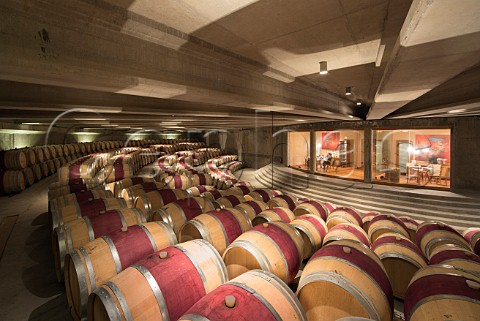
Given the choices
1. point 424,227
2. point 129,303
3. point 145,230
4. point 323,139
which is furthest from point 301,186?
point 129,303

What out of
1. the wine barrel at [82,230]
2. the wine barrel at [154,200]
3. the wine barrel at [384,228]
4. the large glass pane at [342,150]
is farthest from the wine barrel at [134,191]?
the large glass pane at [342,150]

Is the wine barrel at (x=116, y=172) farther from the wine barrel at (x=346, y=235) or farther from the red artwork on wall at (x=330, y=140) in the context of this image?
the red artwork on wall at (x=330, y=140)

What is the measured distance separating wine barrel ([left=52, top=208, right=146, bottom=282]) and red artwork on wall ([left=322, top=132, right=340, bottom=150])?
19.9 meters

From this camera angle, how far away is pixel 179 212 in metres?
5.19

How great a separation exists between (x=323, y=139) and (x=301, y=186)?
391 inches

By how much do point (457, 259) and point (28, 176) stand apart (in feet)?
47.2

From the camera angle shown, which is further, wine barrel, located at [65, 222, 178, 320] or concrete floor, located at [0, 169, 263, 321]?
concrete floor, located at [0, 169, 263, 321]

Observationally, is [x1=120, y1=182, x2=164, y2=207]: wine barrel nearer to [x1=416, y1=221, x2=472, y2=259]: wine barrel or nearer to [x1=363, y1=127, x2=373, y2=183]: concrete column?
[x1=416, y1=221, x2=472, y2=259]: wine barrel

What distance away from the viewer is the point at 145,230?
3.58 m

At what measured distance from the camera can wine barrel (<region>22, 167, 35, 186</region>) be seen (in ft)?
32.9

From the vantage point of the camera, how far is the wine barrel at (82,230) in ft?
11.5

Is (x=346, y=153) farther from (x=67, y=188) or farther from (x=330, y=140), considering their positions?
(x=67, y=188)

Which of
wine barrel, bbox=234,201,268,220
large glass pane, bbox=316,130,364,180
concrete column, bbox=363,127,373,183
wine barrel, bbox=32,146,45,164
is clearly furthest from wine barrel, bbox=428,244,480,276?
wine barrel, bbox=32,146,45,164

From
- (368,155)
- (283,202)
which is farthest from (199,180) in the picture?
(368,155)
